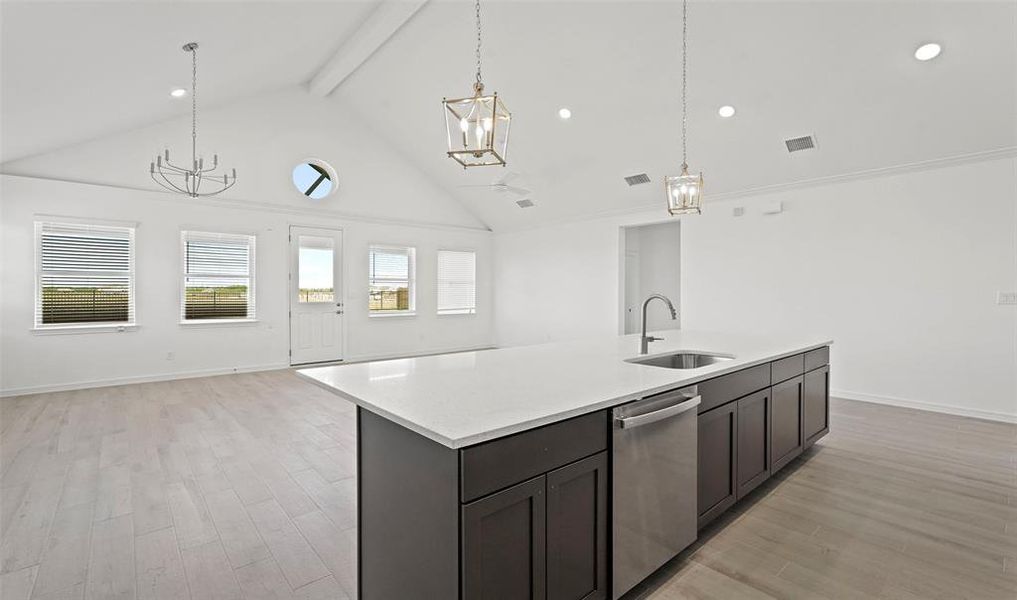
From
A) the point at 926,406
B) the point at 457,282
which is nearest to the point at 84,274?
the point at 457,282

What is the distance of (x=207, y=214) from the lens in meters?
6.62

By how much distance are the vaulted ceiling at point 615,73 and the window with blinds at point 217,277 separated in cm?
166

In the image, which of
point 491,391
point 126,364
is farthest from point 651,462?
point 126,364

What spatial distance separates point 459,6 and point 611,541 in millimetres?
5263

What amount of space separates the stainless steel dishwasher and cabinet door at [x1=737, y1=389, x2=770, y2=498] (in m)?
0.53

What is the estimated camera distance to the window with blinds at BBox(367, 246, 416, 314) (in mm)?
8336

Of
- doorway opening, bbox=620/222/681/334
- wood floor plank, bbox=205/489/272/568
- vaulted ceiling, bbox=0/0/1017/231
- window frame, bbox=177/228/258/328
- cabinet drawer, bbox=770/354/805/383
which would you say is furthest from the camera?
doorway opening, bbox=620/222/681/334

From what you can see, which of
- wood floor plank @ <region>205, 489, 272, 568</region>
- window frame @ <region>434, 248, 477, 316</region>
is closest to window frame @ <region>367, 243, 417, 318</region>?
window frame @ <region>434, 248, 477, 316</region>

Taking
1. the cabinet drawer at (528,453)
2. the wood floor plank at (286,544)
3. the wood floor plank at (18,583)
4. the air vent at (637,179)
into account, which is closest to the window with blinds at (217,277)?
the wood floor plank at (286,544)

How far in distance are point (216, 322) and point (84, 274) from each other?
5.01 feet

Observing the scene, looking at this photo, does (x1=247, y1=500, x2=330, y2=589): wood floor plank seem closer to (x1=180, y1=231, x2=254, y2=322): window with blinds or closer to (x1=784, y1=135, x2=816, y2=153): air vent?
(x1=180, y1=231, x2=254, y2=322): window with blinds

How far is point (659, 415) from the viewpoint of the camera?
1.80m

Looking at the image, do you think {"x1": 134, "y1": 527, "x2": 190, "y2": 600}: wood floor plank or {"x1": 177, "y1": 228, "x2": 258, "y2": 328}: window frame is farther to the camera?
{"x1": 177, "y1": 228, "x2": 258, "y2": 328}: window frame

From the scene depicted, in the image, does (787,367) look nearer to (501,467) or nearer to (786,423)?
(786,423)
